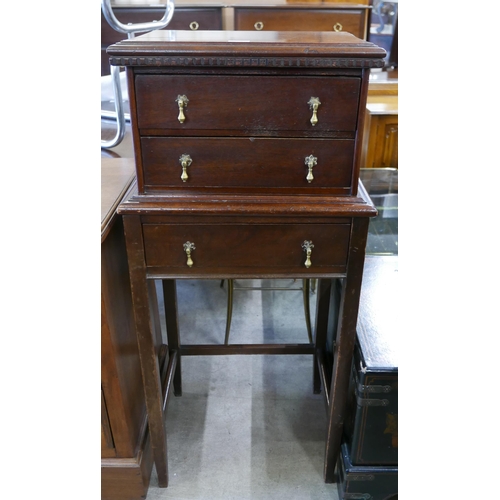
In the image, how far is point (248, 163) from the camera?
1.02m

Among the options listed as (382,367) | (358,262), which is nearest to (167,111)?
(358,262)

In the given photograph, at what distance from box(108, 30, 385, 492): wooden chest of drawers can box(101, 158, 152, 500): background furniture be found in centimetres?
12

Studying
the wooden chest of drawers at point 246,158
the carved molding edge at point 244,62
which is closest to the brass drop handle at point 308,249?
the wooden chest of drawers at point 246,158

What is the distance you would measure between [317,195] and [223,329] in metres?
1.38

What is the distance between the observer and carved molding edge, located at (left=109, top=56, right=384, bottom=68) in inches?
35.6

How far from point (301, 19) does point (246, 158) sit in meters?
1.72

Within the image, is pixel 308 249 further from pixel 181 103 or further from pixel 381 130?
pixel 381 130

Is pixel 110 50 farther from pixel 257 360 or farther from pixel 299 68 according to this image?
pixel 257 360

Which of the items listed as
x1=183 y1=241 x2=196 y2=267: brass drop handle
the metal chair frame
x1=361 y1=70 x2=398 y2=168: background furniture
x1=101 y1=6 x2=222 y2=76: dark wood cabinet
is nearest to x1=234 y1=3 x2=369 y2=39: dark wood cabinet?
x1=101 y1=6 x2=222 y2=76: dark wood cabinet

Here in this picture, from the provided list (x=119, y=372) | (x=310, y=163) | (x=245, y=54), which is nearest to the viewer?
(x=245, y=54)

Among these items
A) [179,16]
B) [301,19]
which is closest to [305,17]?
[301,19]

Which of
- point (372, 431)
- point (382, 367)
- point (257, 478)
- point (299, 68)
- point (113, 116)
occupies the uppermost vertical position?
point (299, 68)

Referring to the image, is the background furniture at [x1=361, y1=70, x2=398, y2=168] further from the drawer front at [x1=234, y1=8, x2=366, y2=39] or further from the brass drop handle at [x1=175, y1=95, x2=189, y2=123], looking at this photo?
the brass drop handle at [x1=175, y1=95, x2=189, y2=123]

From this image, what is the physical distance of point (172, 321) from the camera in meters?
1.75
